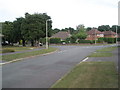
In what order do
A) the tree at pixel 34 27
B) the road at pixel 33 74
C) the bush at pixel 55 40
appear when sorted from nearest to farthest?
the road at pixel 33 74, the tree at pixel 34 27, the bush at pixel 55 40

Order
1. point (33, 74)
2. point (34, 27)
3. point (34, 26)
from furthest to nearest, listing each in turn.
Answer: point (34, 27) → point (34, 26) → point (33, 74)

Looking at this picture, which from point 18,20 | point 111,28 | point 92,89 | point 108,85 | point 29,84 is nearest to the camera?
point 92,89

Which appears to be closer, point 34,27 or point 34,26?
point 34,26

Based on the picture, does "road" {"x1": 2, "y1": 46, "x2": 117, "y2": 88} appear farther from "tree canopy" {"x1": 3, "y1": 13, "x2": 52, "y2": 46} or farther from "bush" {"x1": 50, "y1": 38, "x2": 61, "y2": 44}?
"bush" {"x1": 50, "y1": 38, "x2": 61, "y2": 44}

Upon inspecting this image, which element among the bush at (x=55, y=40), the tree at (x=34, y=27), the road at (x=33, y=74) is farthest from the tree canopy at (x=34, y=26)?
the road at (x=33, y=74)

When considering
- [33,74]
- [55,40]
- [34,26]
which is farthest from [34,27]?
[33,74]

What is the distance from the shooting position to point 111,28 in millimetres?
155750

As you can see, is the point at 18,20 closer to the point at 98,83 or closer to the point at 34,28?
the point at 34,28

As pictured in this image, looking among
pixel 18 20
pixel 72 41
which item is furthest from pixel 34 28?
pixel 72 41

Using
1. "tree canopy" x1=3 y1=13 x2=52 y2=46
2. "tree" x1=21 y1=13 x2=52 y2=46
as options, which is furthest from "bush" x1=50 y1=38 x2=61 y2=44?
"tree" x1=21 y1=13 x2=52 y2=46

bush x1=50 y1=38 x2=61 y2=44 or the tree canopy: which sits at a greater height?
the tree canopy

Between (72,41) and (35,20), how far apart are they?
33.7 meters

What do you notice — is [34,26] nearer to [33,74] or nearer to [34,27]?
[34,27]

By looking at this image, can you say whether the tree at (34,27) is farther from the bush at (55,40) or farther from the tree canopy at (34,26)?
the bush at (55,40)
